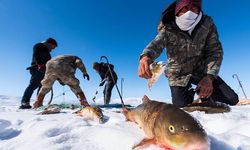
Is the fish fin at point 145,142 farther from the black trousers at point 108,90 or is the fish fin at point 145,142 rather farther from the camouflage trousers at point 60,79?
the black trousers at point 108,90

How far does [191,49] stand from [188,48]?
0.06 meters

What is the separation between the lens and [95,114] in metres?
3.13

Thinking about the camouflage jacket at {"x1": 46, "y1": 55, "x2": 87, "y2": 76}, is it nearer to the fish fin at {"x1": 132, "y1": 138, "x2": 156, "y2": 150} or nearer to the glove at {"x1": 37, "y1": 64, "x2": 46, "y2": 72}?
the glove at {"x1": 37, "y1": 64, "x2": 46, "y2": 72}

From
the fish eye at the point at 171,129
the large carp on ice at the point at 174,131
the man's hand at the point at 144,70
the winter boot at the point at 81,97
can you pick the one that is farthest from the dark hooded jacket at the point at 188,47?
the winter boot at the point at 81,97

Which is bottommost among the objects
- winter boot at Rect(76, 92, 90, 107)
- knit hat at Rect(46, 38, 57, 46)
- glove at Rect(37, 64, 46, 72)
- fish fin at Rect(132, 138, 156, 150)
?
fish fin at Rect(132, 138, 156, 150)


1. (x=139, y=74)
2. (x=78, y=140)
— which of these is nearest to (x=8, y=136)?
(x=78, y=140)

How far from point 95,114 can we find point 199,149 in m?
2.12

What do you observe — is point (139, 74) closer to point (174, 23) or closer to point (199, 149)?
point (199, 149)

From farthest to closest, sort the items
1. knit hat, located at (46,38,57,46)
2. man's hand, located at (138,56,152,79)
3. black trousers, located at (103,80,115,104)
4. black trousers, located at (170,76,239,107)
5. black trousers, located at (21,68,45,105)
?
black trousers, located at (103,80,115,104)
knit hat, located at (46,38,57,46)
black trousers, located at (21,68,45,105)
black trousers, located at (170,76,239,107)
man's hand, located at (138,56,152,79)

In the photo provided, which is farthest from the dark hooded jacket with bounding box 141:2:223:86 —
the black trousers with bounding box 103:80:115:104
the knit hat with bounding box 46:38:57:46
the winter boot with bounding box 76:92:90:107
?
the black trousers with bounding box 103:80:115:104

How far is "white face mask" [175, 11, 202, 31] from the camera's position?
424 cm

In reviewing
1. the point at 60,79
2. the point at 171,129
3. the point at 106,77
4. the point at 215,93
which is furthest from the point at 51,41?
the point at 171,129

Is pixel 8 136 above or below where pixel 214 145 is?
above

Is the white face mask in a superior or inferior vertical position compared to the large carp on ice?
superior
